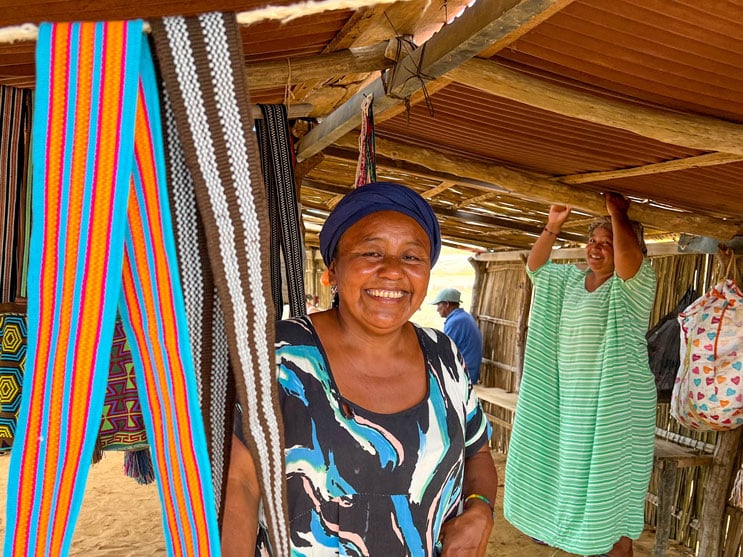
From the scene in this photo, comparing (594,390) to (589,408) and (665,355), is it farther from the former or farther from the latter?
(665,355)

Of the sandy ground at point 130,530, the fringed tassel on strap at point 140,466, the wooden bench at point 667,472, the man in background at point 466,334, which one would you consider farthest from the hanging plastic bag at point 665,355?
the fringed tassel on strap at point 140,466

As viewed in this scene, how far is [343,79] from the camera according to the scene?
3.61 m

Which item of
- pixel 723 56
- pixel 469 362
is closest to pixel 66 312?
pixel 723 56

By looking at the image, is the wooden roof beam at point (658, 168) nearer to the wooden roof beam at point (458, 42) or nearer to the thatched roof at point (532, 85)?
the thatched roof at point (532, 85)

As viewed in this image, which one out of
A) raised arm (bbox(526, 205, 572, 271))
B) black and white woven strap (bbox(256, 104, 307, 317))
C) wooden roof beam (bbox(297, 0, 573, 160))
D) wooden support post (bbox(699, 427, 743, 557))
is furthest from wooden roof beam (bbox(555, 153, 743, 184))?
wooden support post (bbox(699, 427, 743, 557))

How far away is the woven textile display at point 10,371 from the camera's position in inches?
91.0

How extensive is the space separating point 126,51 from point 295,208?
8.03 ft

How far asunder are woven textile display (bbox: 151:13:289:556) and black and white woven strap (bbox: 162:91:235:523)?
5 cm

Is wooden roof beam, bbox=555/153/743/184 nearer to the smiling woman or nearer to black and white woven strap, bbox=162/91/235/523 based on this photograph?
the smiling woman

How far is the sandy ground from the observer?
5.21 metres

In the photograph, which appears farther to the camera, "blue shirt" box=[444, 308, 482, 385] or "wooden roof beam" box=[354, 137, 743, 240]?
"blue shirt" box=[444, 308, 482, 385]

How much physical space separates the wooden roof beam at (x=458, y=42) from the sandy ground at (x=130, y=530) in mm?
4011

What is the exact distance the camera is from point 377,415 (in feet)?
5.24

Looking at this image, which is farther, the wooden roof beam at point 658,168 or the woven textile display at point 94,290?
the wooden roof beam at point 658,168
